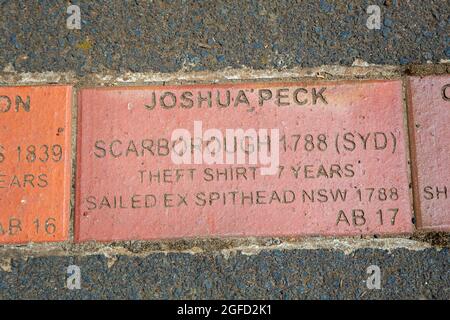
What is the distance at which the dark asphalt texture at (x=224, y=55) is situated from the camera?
4.14ft

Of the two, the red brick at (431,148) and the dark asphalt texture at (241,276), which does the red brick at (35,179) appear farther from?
the red brick at (431,148)

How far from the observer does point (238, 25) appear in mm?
1345

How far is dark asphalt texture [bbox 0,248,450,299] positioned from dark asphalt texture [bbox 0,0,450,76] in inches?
24.0

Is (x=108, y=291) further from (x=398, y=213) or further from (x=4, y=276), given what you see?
(x=398, y=213)

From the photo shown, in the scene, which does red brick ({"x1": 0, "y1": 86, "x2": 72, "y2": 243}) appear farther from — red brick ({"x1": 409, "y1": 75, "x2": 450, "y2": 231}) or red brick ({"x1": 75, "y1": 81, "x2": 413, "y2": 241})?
red brick ({"x1": 409, "y1": 75, "x2": 450, "y2": 231})

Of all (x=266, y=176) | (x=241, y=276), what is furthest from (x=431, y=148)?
(x=241, y=276)

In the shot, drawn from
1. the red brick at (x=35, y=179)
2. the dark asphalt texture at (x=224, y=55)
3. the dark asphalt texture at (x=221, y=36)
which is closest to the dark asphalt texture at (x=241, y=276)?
the dark asphalt texture at (x=224, y=55)

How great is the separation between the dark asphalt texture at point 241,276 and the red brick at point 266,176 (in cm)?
8

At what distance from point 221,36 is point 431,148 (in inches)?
29.6

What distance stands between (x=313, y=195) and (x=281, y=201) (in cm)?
10

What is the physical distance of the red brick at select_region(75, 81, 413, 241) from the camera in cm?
124

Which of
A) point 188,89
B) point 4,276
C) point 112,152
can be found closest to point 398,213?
point 188,89

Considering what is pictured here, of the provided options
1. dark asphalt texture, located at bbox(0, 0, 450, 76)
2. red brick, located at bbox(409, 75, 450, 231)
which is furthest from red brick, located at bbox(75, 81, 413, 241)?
dark asphalt texture, located at bbox(0, 0, 450, 76)

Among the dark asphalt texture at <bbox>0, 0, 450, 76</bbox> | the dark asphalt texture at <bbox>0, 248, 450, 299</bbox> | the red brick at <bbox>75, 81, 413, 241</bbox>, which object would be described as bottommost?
the dark asphalt texture at <bbox>0, 248, 450, 299</bbox>
